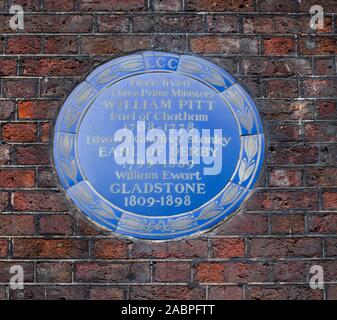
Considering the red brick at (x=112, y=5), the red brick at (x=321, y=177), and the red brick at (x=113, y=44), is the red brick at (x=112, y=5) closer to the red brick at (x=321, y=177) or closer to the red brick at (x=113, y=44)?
the red brick at (x=113, y=44)

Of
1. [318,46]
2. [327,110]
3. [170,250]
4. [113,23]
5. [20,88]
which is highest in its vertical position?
[113,23]

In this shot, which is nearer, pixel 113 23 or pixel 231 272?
pixel 231 272

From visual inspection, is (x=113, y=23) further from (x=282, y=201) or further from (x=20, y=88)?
(x=282, y=201)

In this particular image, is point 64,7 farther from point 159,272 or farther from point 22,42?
point 159,272

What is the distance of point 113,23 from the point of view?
2.22 meters

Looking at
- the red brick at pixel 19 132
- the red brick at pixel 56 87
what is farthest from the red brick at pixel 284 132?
the red brick at pixel 19 132

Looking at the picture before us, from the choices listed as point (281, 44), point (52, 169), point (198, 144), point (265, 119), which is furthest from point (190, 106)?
point (52, 169)

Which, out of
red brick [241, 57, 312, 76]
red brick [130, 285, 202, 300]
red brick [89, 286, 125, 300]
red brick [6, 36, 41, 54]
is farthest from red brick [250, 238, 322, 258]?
red brick [6, 36, 41, 54]

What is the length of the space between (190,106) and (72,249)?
2.35 feet

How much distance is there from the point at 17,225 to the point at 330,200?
1.21 metres

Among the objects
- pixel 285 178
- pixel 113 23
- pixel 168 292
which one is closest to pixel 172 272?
pixel 168 292

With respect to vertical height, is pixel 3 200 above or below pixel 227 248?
above

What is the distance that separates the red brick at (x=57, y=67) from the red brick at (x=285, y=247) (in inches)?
37.4

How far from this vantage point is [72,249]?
6.93 feet
